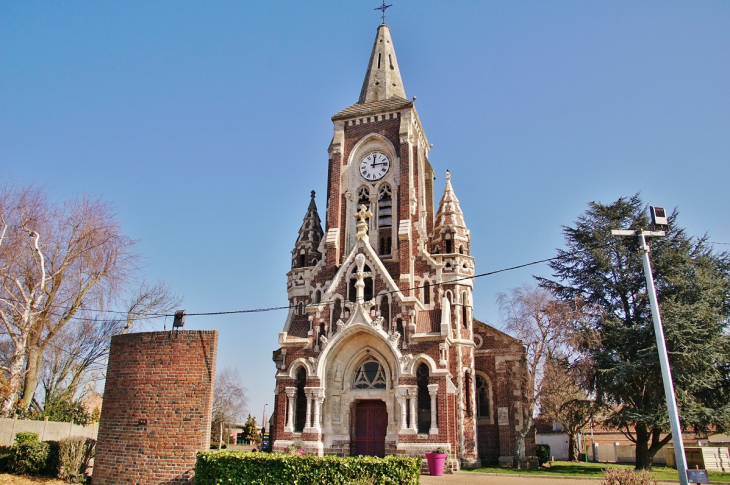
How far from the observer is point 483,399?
109 ft

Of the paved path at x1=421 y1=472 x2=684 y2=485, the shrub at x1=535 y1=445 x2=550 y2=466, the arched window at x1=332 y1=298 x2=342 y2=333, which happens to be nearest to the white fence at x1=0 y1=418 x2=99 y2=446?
the arched window at x1=332 y1=298 x2=342 y2=333

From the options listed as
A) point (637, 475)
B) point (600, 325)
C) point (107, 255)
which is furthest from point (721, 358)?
point (107, 255)

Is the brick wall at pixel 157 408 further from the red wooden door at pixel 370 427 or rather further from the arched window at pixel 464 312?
the arched window at pixel 464 312

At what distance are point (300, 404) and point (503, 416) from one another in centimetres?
1095

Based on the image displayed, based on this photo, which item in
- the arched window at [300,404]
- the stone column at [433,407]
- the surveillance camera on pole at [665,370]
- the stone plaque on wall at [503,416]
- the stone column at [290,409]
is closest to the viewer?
the surveillance camera on pole at [665,370]

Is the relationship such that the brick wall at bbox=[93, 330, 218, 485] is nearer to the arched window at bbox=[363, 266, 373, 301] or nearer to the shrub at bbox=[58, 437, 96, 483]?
the shrub at bbox=[58, 437, 96, 483]

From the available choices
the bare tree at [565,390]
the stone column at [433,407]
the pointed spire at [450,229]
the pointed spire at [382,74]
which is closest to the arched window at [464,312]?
the pointed spire at [450,229]

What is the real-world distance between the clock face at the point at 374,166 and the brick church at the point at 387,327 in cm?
7

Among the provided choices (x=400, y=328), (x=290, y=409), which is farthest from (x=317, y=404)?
(x=400, y=328)

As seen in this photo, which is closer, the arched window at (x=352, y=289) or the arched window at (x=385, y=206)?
the arched window at (x=352, y=289)

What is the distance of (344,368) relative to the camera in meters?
30.9

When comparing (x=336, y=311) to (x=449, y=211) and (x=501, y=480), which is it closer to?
(x=449, y=211)

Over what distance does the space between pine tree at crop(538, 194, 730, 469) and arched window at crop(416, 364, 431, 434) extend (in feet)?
27.5

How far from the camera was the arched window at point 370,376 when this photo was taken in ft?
100
